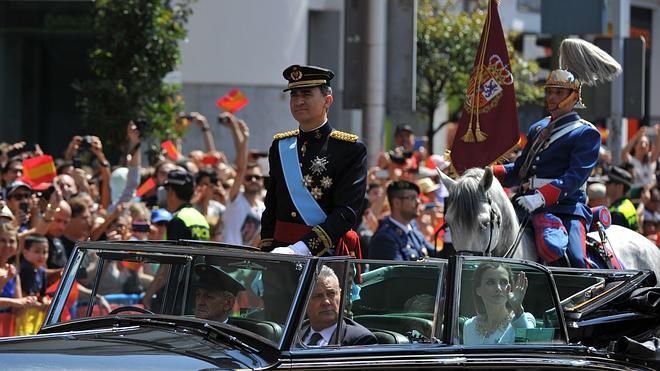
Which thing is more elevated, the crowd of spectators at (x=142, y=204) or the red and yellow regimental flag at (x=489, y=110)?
the red and yellow regimental flag at (x=489, y=110)

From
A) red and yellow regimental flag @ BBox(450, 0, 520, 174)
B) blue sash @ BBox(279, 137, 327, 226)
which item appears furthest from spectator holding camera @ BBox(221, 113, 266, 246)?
blue sash @ BBox(279, 137, 327, 226)

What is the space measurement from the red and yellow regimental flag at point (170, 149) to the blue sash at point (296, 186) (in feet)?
29.7

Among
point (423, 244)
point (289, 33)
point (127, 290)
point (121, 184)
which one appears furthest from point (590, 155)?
point (289, 33)

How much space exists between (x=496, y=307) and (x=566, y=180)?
3.13 meters

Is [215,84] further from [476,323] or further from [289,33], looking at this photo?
[476,323]

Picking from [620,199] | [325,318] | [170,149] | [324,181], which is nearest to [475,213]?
[324,181]

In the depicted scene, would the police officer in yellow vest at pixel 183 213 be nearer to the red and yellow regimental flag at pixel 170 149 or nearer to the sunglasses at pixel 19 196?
the sunglasses at pixel 19 196

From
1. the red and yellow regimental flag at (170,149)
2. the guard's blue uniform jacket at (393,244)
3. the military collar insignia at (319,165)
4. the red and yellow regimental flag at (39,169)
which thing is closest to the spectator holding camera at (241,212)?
the red and yellow regimental flag at (39,169)

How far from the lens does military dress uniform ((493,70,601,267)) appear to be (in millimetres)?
9336

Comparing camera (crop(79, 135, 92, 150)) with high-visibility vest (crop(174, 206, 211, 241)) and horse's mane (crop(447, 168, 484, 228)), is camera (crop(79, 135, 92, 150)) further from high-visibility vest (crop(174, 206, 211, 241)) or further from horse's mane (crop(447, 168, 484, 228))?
horse's mane (crop(447, 168, 484, 228))

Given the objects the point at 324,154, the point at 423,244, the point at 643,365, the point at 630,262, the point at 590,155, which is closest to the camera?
the point at 643,365

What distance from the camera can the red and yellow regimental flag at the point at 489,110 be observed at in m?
10.2

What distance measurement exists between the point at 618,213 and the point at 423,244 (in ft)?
8.97

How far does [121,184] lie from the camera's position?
13.6m
